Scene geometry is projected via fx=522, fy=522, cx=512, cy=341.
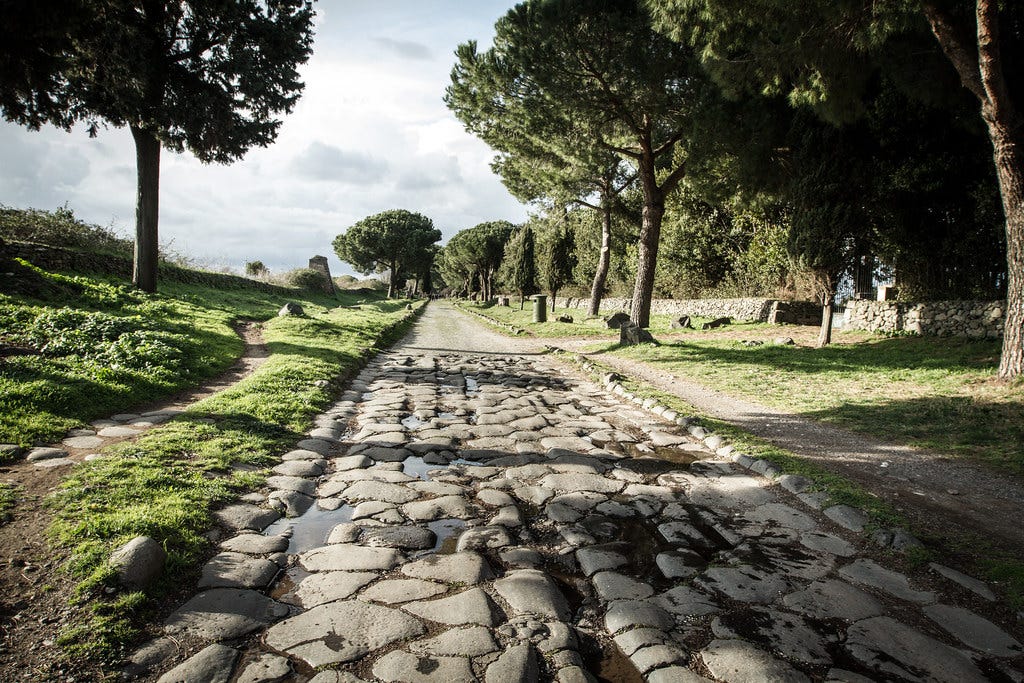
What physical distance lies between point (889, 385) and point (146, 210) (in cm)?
1786

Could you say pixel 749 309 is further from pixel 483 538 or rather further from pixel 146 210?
pixel 146 210

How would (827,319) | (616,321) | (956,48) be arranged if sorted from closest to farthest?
(956,48)
(827,319)
(616,321)

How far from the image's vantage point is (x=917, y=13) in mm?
7691

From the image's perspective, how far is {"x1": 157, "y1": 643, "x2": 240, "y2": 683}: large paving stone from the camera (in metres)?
1.94

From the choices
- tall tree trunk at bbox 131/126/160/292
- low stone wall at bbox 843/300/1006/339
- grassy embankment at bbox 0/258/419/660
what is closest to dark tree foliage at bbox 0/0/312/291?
tall tree trunk at bbox 131/126/160/292

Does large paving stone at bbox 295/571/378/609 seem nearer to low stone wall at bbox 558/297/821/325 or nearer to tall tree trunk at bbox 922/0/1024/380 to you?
tall tree trunk at bbox 922/0/1024/380

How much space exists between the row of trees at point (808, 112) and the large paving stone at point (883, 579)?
6.31 m

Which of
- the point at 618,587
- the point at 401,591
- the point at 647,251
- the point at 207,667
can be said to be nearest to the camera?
the point at 207,667

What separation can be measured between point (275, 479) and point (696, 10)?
9.74 meters

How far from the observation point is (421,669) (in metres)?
2.04

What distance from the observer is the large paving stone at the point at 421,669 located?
6.54 ft

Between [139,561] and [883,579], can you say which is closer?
[139,561]

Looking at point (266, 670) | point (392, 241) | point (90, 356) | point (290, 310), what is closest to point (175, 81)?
point (290, 310)

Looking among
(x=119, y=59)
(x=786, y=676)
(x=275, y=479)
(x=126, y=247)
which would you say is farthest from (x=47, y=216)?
(x=786, y=676)
